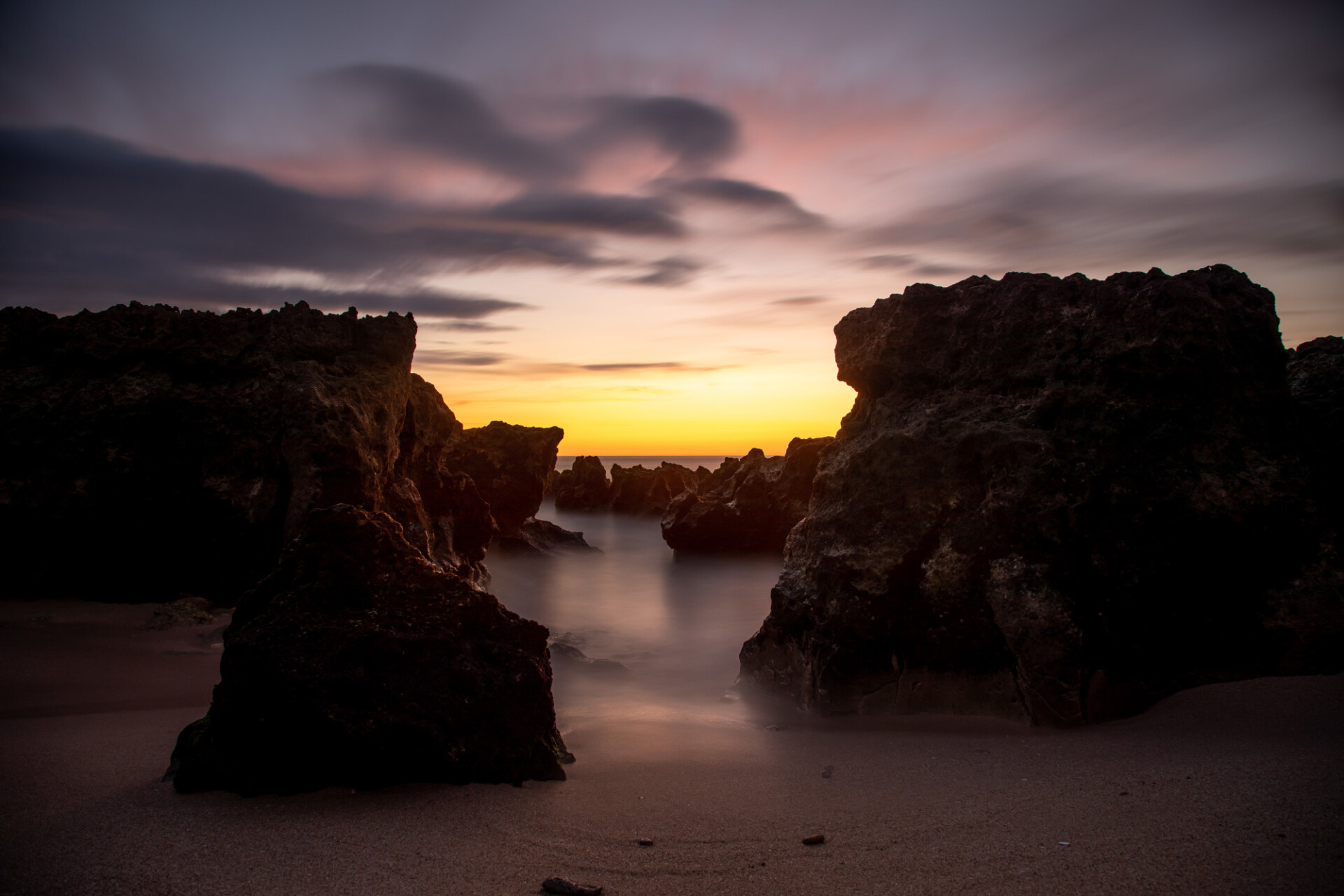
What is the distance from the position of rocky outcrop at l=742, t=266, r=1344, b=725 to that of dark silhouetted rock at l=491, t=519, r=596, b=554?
15.8m

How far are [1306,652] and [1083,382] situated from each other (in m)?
2.44

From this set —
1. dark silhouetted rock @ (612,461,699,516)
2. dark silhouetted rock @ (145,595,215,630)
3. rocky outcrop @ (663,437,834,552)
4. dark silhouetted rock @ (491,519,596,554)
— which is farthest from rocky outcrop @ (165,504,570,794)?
dark silhouetted rock @ (612,461,699,516)

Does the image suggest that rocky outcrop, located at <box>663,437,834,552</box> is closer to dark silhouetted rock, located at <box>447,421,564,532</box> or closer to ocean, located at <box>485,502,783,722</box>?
ocean, located at <box>485,502,783,722</box>

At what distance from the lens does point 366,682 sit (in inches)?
168

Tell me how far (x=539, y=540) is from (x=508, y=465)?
4.57 m

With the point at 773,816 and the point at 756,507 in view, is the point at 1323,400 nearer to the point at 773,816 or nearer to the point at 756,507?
the point at 773,816

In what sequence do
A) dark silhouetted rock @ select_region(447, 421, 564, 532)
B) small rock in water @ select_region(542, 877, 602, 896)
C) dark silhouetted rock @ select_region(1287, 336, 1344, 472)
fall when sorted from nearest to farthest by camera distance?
small rock in water @ select_region(542, 877, 602, 896)
dark silhouetted rock @ select_region(1287, 336, 1344, 472)
dark silhouetted rock @ select_region(447, 421, 564, 532)

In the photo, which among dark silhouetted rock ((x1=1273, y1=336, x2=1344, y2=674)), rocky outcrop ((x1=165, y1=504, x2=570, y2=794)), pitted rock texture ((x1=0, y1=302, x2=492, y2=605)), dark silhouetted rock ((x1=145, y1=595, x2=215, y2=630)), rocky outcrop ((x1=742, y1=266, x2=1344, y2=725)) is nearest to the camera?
rocky outcrop ((x1=165, y1=504, x2=570, y2=794))

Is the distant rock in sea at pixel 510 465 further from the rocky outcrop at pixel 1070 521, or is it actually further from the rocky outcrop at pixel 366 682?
the rocky outcrop at pixel 366 682

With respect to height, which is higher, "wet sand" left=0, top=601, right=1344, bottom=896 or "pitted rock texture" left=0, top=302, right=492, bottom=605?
"pitted rock texture" left=0, top=302, right=492, bottom=605

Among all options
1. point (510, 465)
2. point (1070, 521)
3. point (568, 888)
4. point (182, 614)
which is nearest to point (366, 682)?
point (568, 888)

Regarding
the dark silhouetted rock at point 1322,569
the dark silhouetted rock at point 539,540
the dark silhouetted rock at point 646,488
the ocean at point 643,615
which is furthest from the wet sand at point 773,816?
the dark silhouetted rock at point 646,488

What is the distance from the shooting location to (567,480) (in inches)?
1700

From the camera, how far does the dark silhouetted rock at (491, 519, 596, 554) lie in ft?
71.7
